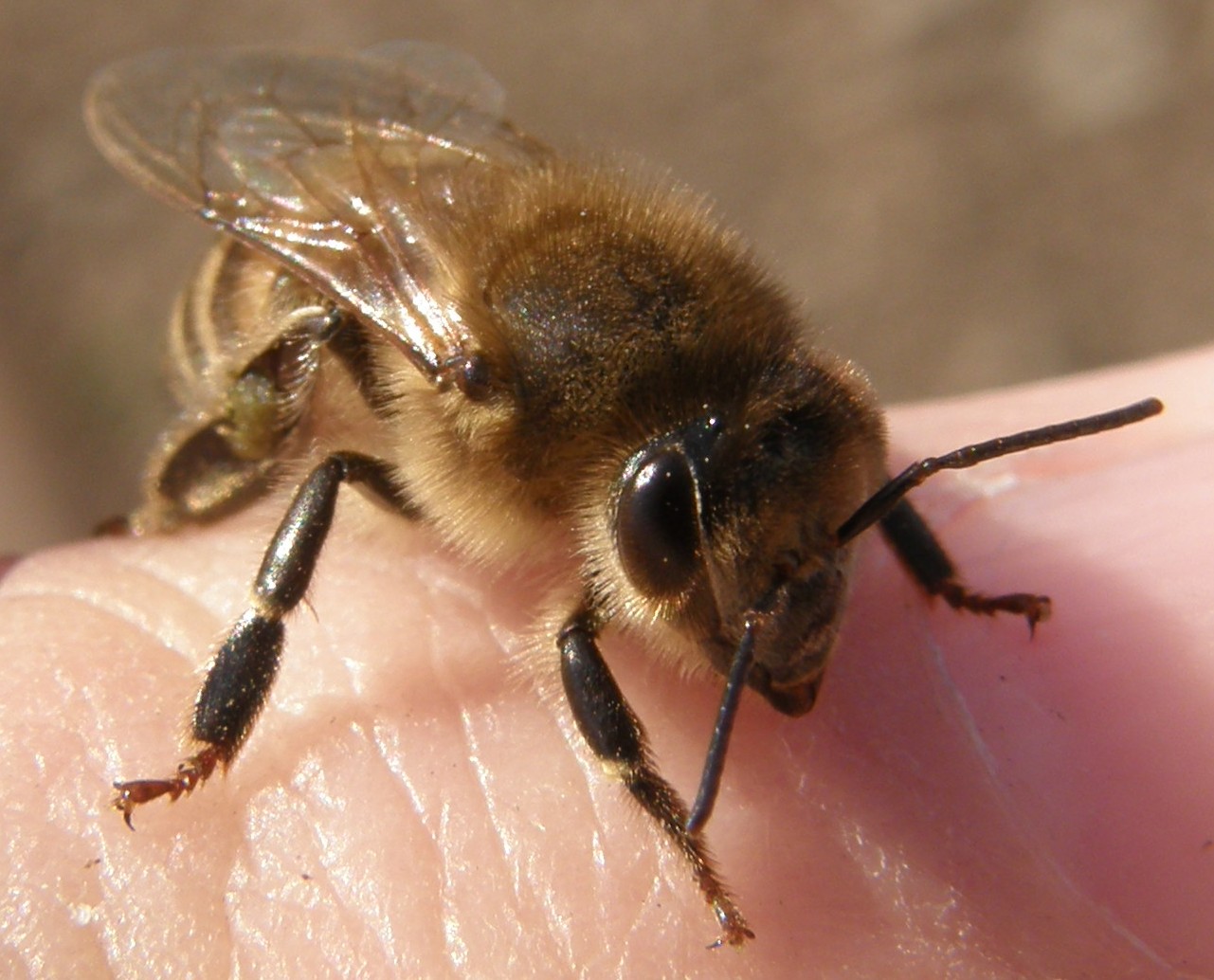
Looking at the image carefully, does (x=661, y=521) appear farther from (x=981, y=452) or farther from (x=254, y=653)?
(x=254, y=653)

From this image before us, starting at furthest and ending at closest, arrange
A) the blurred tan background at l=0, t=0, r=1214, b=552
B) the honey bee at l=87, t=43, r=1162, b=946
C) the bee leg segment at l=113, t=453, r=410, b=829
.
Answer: the blurred tan background at l=0, t=0, r=1214, b=552 → the bee leg segment at l=113, t=453, r=410, b=829 → the honey bee at l=87, t=43, r=1162, b=946

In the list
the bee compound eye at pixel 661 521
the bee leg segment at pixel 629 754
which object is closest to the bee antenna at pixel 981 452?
the bee compound eye at pixel 661 521

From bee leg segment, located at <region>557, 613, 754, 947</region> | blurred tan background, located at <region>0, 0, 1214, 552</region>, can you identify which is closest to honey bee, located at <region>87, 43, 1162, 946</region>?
bee leg segment, located at <region>557, 613, 754, 947</region>

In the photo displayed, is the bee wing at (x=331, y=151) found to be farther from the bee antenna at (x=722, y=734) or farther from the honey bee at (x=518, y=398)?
the bee antenna at (x=722, y=734)

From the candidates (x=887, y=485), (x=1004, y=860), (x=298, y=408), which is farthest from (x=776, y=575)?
(x=298, y=408)

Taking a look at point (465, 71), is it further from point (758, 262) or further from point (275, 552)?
point (275, 552)

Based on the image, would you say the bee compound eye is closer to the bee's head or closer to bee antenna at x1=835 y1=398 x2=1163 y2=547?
the bee's head
